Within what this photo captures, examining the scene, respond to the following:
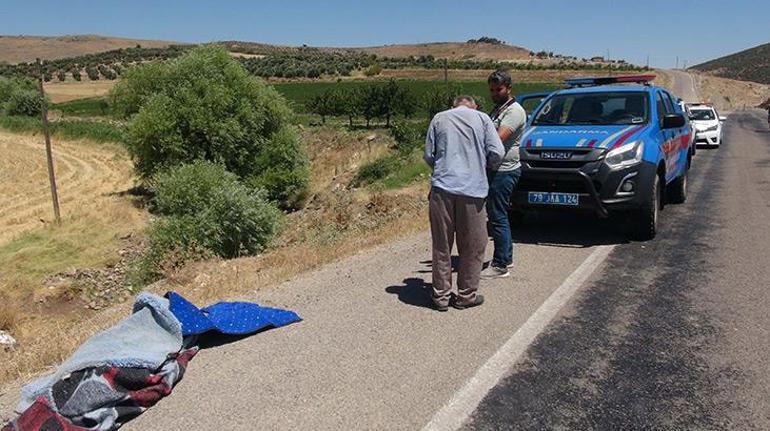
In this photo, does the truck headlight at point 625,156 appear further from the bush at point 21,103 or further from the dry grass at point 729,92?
the dry grass at point 729,92

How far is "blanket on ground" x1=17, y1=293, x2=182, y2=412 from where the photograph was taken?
3.80 metres

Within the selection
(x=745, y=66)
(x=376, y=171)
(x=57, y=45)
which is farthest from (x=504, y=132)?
(x=745, y=66)

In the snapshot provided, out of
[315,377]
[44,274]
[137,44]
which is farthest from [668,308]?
[137,44]

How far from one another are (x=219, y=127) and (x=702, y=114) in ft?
66.5

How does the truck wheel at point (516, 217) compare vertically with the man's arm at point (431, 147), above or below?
below

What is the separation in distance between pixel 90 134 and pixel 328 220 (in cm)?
3750

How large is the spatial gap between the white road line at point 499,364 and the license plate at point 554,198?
1.52 meters

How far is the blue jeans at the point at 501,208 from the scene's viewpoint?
6559 mm

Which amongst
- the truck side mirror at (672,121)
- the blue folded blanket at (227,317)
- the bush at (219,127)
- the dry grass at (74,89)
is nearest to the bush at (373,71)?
the dry grass at (74,89)

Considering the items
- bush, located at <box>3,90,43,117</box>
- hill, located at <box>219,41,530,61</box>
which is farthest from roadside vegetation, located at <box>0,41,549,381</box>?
hill, located at <box>219,41,530,61</box>

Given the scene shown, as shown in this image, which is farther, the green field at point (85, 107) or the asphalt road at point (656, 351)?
the green field at point (85, 107)

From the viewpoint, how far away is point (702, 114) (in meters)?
25.1

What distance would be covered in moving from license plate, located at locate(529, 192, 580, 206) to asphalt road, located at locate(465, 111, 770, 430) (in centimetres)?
82

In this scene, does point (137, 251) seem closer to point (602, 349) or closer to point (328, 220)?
point (328, 220)
